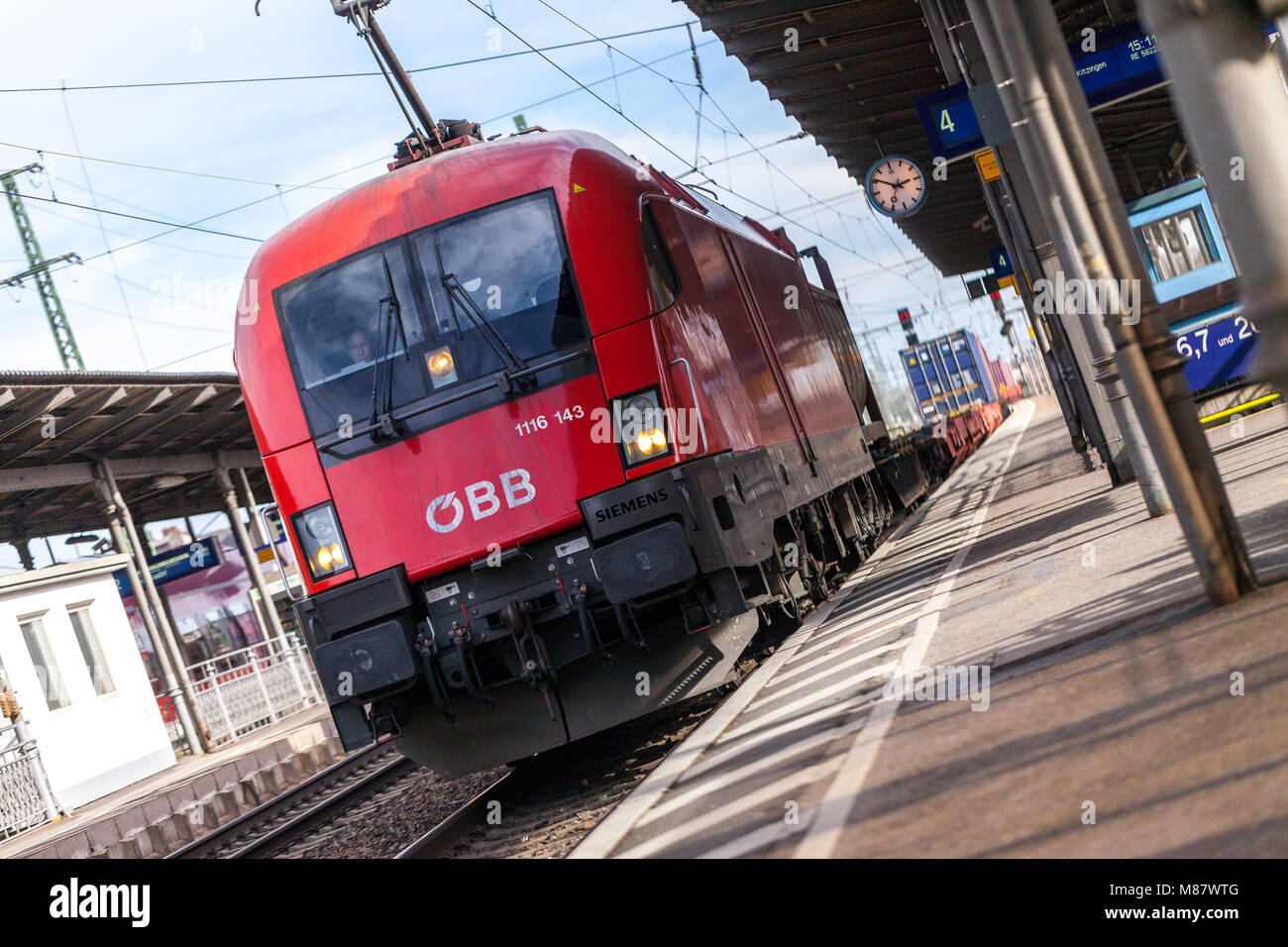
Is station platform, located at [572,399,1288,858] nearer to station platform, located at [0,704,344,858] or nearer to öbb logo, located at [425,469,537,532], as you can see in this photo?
öbb logo, located at [425,469,537,532]

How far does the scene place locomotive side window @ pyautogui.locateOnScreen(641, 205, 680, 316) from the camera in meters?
7.80

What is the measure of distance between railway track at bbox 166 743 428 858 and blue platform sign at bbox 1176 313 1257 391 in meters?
9.19

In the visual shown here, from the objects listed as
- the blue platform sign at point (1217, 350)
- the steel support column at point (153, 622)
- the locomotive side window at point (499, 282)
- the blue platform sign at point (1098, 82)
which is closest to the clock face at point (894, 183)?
the blue platform sign at point (1217, 350)

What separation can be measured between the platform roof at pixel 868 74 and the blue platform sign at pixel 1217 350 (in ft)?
9.05

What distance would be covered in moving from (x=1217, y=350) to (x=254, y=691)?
16.0 m

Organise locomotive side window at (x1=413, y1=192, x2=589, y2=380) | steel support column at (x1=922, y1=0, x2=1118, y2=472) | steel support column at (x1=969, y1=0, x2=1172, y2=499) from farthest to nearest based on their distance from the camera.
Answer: steel support column at (x1=922, y1=0, x2=1118, y2=472) → locomotive side window at (x1=413, y1=192, x2=589, y2=380) → steel support column at (x1=969, y1=0, x2=1172, y2=499)

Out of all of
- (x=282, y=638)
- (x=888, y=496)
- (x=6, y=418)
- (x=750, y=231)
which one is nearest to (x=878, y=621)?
(x=750, y=231)

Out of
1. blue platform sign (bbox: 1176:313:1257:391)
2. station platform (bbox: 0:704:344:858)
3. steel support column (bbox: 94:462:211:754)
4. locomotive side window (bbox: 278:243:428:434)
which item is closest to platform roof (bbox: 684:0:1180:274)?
blue platform sign (bbox: 1176:313:1257:391)

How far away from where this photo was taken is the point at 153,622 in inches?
806

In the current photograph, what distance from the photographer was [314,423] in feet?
26.5

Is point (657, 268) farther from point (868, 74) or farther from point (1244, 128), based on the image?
point (868, 74)
